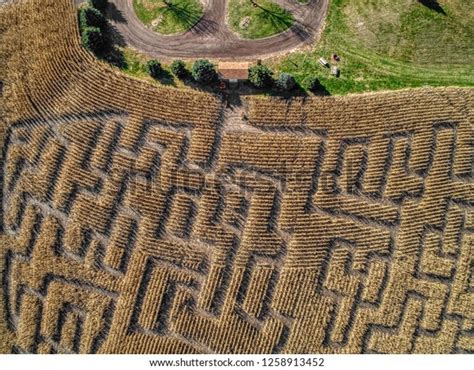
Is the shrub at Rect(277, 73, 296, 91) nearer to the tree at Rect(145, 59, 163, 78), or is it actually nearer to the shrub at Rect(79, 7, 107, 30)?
the tree at Rect(145, 59, 163, 78)

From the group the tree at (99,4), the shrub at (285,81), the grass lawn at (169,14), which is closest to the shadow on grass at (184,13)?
the grass lawn at (169,14)

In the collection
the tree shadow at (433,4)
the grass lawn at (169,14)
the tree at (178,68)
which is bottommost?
the tree at (178,68)

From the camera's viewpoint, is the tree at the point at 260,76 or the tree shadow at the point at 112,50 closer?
the tree at the point at 260,76

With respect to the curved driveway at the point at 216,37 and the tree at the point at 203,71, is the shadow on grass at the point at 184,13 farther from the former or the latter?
the tree at the point at 203,71

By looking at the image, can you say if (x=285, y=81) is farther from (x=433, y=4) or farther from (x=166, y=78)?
(x=433, y=4)
